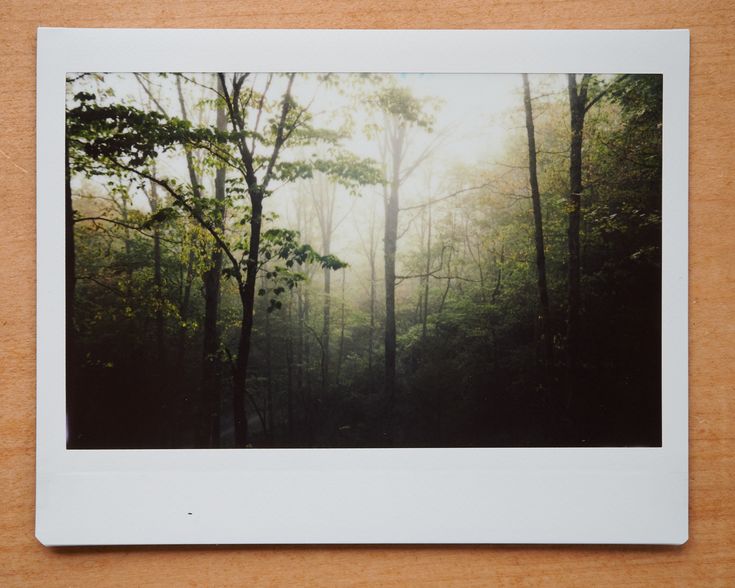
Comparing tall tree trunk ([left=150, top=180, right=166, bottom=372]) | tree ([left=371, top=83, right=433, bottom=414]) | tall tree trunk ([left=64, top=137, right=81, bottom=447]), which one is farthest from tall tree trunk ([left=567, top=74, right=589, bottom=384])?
tall tree trunk ([left=64, top=137, right=81, bottom=447])

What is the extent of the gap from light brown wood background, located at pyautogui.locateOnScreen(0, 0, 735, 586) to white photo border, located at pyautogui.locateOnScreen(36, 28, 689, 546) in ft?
0.19

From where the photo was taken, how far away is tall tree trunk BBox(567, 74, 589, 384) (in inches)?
90.0

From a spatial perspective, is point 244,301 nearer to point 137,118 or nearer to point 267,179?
point 267,179

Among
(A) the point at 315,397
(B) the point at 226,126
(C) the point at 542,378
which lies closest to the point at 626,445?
(C) the point at 542,378

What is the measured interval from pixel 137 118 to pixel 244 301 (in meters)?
0.74

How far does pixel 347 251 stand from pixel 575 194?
0.81 metres

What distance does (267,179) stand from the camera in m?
2.30

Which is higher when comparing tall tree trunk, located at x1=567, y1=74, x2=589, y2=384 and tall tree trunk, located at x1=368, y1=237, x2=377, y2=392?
tall tree trunk, located at x1=567, y1=74, x2=589, y2=384

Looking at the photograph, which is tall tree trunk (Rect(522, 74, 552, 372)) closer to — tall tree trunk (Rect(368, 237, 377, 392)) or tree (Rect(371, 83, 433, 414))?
tree (Rect(371, 83, 433, 414))

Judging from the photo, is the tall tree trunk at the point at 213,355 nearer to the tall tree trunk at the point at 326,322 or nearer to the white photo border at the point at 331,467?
the white photo border at the point at 331,467

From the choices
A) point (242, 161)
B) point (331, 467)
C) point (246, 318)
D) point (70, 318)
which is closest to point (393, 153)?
point (242, 161)

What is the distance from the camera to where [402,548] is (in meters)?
2.31

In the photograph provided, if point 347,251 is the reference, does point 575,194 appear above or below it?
above

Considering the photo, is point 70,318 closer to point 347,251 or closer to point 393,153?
point 347,251
